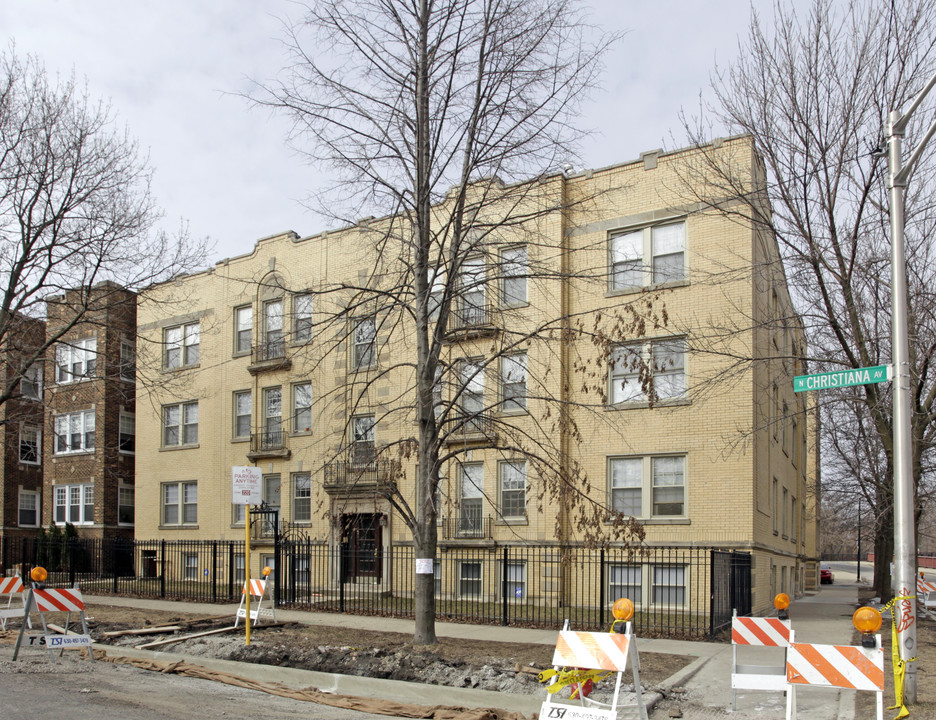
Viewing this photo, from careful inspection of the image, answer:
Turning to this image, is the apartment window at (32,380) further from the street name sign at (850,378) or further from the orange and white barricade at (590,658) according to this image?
the street name sign at (850,378)

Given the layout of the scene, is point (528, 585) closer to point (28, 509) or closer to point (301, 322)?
point (301, 322)

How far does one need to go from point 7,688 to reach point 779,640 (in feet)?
29.2

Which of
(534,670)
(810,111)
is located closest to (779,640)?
(534,670)

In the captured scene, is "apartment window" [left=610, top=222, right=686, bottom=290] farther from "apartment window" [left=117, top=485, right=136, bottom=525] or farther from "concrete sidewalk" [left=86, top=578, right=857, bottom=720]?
"apartment window" [left=117, top=485, right=136, bottom=525]

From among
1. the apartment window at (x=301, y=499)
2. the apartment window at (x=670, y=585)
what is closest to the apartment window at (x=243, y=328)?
the apartment window at (x=301, y=499)

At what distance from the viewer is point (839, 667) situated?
7.42 m

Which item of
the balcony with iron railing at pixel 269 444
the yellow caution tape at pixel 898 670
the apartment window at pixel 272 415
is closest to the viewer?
the yellow caution tape at pixel 898 670

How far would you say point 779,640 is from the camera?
9656mm

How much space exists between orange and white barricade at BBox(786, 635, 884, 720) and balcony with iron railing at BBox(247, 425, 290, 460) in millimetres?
20788

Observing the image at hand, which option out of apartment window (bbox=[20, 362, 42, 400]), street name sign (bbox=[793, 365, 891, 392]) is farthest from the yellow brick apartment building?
street name sign (bbox=[793, 365, 891, 392])

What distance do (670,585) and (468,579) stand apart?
526 centimetres

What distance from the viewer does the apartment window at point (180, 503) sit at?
29781 millimetres

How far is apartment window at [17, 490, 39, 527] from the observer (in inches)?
1444

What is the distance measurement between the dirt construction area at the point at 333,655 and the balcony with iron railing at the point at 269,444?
36.3 feet
